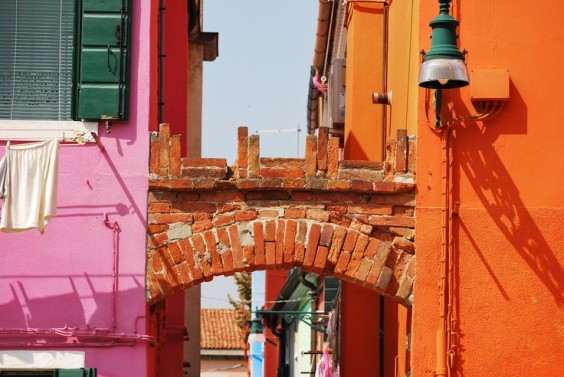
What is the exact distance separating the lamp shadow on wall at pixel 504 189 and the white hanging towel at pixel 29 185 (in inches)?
125

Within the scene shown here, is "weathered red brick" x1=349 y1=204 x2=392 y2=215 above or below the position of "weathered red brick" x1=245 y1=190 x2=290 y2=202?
below

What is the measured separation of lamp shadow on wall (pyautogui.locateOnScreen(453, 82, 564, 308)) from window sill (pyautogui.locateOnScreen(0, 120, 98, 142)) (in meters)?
3.00

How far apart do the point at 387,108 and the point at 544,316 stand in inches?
139

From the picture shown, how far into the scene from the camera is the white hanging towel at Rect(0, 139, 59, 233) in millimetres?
11820

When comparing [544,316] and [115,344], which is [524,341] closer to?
[544,316]

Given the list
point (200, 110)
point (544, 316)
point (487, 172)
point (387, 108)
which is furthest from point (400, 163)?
point (200, 110)

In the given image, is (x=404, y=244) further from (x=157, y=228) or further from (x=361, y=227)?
(x=157, y=228)

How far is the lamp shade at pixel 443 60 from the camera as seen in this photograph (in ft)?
37.0

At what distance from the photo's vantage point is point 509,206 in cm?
1206

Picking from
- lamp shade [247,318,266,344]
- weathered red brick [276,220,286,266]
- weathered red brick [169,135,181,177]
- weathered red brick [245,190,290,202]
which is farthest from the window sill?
lamp shade [247,318,266,344]

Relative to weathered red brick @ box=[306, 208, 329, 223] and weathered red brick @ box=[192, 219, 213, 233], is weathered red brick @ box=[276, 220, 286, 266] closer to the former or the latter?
weathered red brick @ box=[306, 208, 329, 223]

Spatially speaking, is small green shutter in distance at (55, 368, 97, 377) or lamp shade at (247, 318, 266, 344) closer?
small green shutter in distance at (55, 368, 97, 377)

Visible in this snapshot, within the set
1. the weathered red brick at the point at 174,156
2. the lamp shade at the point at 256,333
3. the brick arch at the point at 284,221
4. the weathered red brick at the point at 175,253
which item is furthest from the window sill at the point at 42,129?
the lamp shade at the point at 256,333

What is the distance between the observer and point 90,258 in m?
12.3
